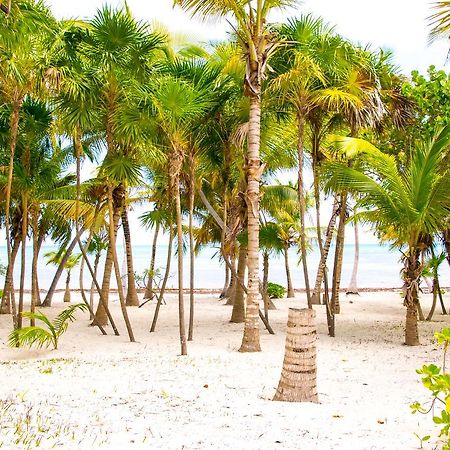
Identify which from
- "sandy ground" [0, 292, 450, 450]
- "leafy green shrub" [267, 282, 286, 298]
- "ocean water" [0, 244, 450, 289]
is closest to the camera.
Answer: "sandy ground" [0, 292, 450, 450]

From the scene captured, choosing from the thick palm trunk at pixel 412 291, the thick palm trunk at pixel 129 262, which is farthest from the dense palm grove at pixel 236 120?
the thick palm trunk at pixel 129 262

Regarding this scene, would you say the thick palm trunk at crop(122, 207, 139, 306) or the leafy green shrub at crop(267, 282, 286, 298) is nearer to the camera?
the thick palm trunk at crop(122, 207, 139, 306)

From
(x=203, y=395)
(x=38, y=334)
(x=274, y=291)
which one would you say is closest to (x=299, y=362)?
(x=203, y=395)

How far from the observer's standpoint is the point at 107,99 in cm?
1038

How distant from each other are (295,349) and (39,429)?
2.70 meters

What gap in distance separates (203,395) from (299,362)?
1205mm

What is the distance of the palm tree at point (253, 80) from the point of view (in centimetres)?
927

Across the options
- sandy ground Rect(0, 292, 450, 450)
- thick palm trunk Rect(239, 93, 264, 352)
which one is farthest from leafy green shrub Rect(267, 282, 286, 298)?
thick palm trunk Rect(239, 93, 264, 352)

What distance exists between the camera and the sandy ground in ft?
14.0

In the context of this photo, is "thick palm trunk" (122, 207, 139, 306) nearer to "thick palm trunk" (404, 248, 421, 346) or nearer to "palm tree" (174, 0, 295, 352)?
"palm tree" (174, 0, 295, 352)

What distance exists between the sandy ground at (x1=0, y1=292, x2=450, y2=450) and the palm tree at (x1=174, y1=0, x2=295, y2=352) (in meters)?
0.89

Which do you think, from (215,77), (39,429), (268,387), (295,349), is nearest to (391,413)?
(295,349)

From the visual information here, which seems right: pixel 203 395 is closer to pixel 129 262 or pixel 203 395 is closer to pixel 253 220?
pixel 253 220

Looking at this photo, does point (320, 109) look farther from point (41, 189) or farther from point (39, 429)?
point (39, 429)
